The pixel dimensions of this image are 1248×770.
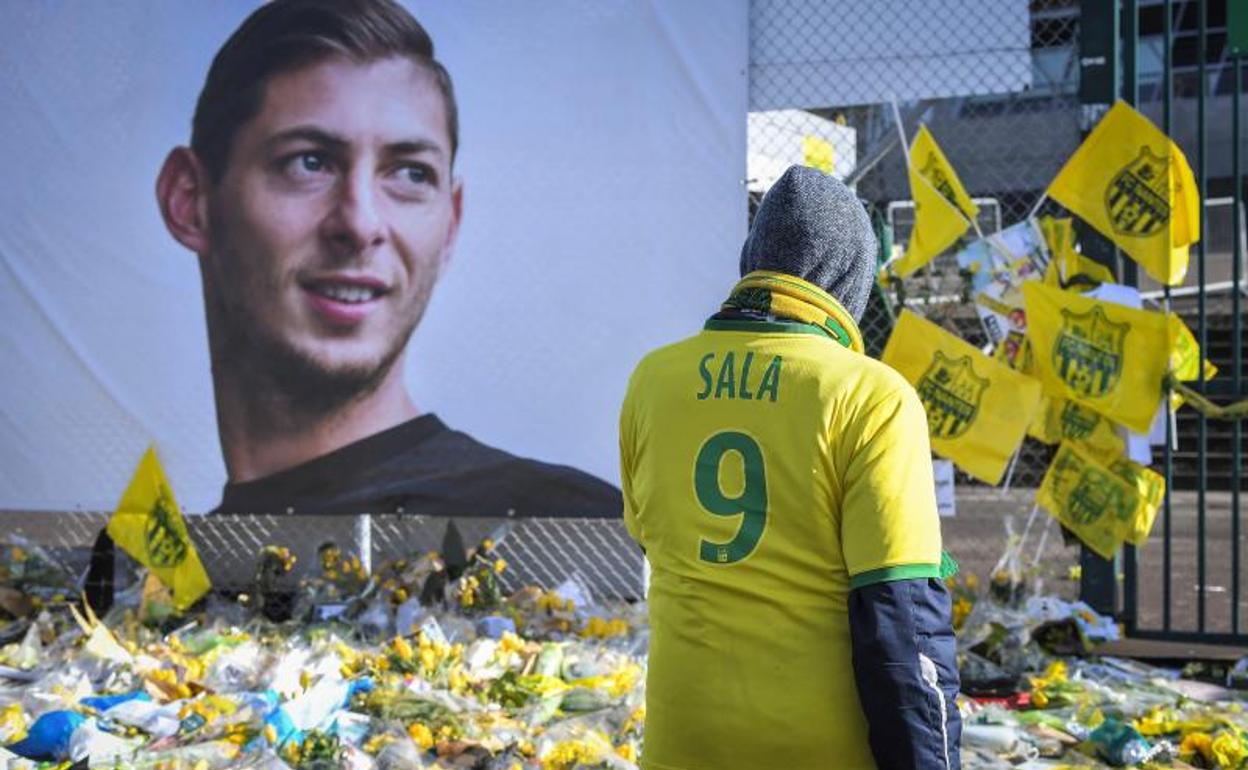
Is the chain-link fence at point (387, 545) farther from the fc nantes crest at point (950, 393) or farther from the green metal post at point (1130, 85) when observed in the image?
the green metal post at point (1130, 85)

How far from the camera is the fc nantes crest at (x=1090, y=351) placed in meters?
5.83

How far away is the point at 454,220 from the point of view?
6.55 m

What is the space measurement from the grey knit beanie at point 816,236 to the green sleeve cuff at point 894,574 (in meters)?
0.54

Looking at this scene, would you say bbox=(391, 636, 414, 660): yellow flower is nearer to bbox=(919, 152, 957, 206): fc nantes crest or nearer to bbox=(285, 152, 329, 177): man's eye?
bbox=(285, 152, 329, 177): man's eye

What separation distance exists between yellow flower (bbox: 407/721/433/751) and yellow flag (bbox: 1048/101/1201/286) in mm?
3435

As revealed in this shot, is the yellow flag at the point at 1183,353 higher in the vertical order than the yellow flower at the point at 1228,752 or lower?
higher

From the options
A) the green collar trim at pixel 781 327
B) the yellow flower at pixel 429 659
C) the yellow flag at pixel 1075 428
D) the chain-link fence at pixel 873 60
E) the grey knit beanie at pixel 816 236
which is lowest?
the yellow flower at pixel 429 659

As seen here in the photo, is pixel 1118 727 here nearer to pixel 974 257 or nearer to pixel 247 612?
pixel 974 257

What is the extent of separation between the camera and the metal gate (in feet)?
19.0

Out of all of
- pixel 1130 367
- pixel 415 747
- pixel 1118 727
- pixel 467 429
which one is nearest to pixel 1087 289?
pixel 1130 367

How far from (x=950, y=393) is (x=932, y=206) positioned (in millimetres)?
820

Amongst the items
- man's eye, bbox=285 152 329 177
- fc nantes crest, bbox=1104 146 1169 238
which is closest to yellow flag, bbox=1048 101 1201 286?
fc nantes crest, bbox=1104 146 1169 238

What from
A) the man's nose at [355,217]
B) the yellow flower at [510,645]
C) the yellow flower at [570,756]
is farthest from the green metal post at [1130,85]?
the man's nose at [355,217]

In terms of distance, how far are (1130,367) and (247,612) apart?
417cm
